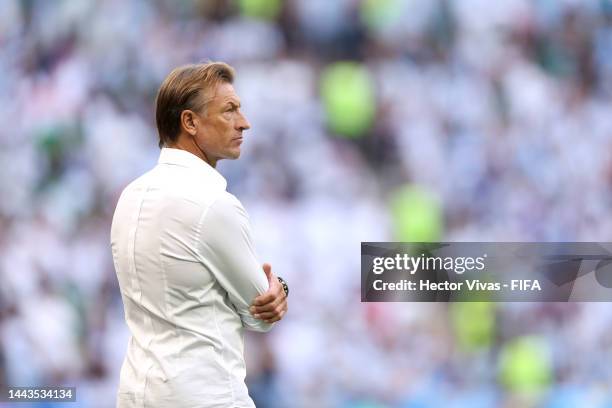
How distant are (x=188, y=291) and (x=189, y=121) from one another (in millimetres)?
336

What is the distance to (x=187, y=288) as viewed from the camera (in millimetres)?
1687

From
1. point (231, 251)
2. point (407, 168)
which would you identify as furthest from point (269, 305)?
point (407, 168)

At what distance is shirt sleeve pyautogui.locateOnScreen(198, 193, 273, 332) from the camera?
1.68 metres

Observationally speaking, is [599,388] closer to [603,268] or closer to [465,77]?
[603,268]

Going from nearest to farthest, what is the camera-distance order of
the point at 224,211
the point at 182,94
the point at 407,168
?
the point at 224,211 < the point at 182,94 < the point at 407,168

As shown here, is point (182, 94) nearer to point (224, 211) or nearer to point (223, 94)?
point (223, 94)

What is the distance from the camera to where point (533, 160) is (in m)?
3.39

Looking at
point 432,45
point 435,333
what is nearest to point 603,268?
point 435,333

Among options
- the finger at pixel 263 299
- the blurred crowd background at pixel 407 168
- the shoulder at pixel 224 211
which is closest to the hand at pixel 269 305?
the finger at pixel 263 299

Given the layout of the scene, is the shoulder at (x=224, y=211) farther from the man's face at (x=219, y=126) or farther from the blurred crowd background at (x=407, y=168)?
the blurred crowd background at (x=407, y=168)

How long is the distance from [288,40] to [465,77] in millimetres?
649

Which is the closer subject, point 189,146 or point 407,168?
point 189,146

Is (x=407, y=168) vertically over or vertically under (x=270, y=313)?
over

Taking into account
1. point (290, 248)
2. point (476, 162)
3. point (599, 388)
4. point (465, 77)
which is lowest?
point (599, 388)
